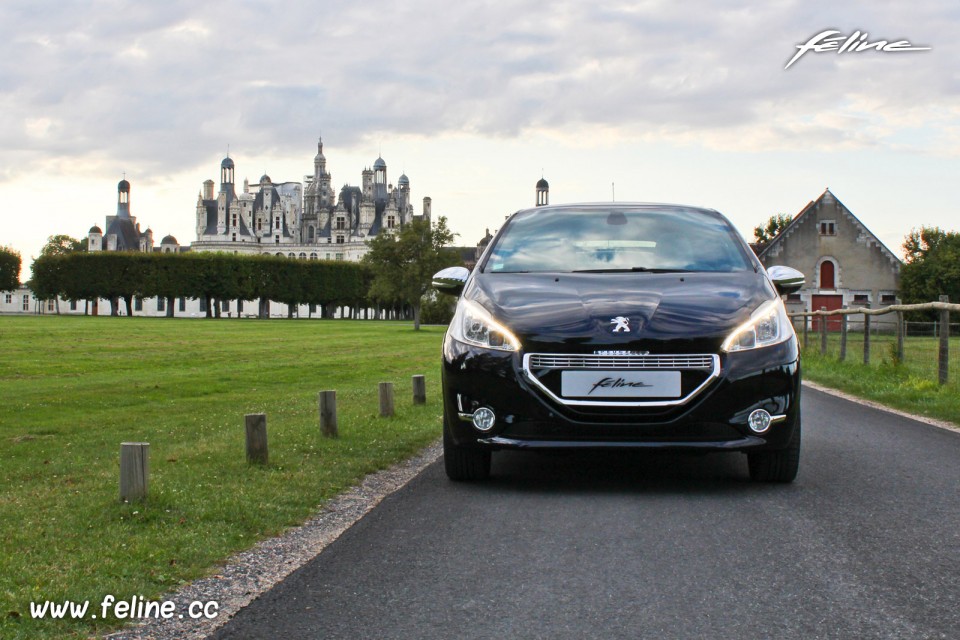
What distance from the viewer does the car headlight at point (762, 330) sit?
6273 millimetres

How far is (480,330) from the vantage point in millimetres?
6504

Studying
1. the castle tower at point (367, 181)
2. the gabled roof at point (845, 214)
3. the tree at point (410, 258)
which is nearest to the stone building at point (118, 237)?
the castle tower at point (367, 181)

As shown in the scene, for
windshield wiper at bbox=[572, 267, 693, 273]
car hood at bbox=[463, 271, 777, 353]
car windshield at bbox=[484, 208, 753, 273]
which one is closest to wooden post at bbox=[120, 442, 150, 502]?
car hood at bbox=[463, 271, 777, 353]

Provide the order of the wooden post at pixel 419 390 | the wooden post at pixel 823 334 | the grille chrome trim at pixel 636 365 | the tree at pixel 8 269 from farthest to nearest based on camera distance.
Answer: the tree at pixel 8 269
the wooden post at pixel 823 334
the wooden post at pixel 419 390
the grille chrome trim at pixel 636 365

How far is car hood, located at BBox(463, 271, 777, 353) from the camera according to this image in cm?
622

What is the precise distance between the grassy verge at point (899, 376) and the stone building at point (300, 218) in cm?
16946

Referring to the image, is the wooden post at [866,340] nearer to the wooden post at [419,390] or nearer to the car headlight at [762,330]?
the wooden post at [419,390]

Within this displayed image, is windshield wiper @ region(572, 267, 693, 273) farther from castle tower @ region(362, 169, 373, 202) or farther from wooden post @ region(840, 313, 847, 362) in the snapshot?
castle tower @ region(362, 169, 373, 202)

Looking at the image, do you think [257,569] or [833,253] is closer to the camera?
[257,569]

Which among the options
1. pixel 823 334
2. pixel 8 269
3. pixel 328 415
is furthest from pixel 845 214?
pixel 8 269

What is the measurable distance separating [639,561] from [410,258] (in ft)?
230

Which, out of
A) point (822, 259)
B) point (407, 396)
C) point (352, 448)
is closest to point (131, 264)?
point (822, 259)

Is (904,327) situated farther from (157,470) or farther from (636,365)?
(157,470)

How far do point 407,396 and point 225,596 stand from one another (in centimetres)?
1190
